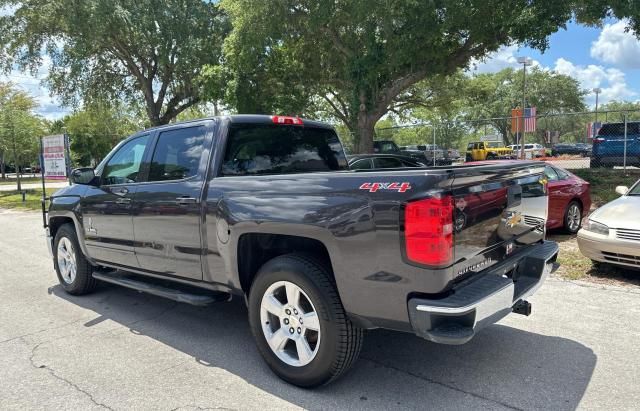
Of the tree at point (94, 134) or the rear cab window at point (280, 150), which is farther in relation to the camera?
the tree at point (94, 134)

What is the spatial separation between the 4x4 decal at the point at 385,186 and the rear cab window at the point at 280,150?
60.9 inches

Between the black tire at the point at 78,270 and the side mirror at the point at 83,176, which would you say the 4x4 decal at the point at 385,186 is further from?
the black tire at the point at 78,270

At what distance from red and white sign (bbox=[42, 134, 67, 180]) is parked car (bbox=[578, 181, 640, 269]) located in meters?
13.4

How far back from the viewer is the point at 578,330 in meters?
4.37

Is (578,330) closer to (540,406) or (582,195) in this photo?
(540,406)

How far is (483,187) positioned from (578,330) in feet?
7.07

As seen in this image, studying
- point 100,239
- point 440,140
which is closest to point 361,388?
point 100,239

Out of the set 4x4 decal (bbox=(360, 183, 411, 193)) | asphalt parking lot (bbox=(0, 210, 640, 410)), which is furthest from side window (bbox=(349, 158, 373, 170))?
4x4 decal (bbox=(360, 183, 411, 193))

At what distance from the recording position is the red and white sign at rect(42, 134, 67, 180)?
1430cm

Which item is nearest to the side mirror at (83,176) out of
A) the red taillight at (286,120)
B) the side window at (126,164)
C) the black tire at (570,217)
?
the side window at (126,164)

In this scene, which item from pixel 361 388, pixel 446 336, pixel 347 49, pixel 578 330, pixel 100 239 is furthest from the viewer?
pixel 347 49

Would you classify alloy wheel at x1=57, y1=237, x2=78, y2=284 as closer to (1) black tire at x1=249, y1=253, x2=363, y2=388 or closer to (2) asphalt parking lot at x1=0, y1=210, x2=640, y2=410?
(2) asphalt parking lot at x1=0, y1=210, x2=640, y2=410

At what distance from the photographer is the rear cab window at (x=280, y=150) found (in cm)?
420

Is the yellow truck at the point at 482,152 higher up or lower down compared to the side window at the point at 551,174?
higher up
